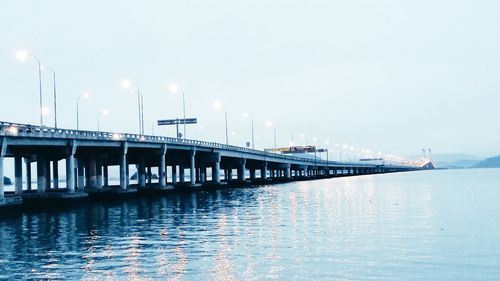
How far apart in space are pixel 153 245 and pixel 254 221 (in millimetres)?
14948

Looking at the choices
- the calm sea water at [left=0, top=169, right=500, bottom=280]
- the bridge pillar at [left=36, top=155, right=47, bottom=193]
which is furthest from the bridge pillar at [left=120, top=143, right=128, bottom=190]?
the calm sea water at [left=0, top=169, right=500, bottom=280]

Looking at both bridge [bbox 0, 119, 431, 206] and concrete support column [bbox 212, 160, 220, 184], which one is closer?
bridge [bbox 0, 119, 431, 206]

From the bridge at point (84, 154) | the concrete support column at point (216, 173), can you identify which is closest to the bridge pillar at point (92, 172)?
the bridge at point (84, 154)

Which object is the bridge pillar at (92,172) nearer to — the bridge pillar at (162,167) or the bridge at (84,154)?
the bridge at (84,154)

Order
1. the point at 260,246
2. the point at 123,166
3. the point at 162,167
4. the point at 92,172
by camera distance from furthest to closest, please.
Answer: the point at 162,167 < the point at 92,172 < the point at 123,166 < the point at 260,246

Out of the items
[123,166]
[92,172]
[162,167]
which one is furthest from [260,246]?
[162,167]

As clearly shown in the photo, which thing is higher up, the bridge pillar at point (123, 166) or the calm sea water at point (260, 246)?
the bridge pillar at point (123, 166)

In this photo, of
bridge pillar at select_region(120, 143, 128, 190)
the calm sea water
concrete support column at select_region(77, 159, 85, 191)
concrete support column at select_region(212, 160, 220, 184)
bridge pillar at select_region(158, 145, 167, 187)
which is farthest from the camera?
concrete support column at select_region(212, 160, 220, 184)

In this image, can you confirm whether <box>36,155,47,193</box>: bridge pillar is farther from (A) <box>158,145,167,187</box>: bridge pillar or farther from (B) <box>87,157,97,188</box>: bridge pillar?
(A) <box>158,145,167,187</box>: bridge pillar

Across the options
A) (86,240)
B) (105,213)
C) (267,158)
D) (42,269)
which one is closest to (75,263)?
(42,269)

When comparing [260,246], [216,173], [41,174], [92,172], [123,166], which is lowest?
[260,246]

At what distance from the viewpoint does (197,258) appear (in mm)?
28359

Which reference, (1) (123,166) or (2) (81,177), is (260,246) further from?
(2) (81,177)

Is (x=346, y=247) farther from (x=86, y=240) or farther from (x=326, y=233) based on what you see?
(x=86, y=240)
